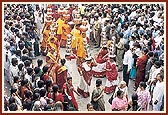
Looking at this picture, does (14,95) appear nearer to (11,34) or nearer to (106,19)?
(11,34)

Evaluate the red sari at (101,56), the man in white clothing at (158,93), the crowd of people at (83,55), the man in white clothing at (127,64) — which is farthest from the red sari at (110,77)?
the man in white clothing at (158,93)

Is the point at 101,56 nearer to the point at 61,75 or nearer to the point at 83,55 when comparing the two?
the point at 83,55

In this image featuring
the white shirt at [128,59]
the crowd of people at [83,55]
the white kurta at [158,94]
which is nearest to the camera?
the crowd of people at [83,55]

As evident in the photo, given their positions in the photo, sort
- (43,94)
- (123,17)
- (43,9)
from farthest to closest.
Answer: (43,9), (123,17), (43,94)

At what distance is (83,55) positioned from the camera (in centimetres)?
1630

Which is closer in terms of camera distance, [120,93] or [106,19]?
[120,93]

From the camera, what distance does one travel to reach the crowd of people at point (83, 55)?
495 inches

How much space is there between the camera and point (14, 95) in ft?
40.2

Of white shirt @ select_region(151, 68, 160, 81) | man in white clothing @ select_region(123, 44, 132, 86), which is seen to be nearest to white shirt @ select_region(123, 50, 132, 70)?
man in white clothing @ select_region(123, 44, 132, 86)

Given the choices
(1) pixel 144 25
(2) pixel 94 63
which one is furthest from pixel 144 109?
(1) pixel 144 25

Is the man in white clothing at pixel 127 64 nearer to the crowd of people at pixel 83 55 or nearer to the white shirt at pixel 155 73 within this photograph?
the crowd of people at pixel 83 55

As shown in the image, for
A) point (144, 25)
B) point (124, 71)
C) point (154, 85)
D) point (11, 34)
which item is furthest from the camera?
point (144, 25)

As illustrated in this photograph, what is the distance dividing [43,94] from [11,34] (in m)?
4.34

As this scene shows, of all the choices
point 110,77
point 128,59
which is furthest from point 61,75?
point 128,59
